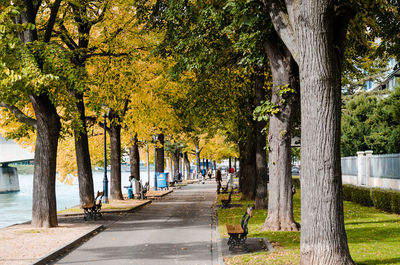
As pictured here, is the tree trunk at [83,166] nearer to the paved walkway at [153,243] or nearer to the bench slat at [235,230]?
the paved walkway at [153,243]

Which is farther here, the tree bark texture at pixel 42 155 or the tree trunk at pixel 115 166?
the tree trunk at pixel 115 166

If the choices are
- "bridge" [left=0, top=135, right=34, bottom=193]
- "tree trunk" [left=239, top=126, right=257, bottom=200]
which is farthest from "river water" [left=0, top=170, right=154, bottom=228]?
"tree trunk" [left=239, top=126, right=257, bottom=200]

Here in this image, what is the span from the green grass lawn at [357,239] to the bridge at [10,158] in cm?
4965

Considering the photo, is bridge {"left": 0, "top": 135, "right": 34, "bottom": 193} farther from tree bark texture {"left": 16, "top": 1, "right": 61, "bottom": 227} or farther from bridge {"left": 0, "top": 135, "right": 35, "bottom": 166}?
tree bark texture {"left": 16, "top": 1, "right": 61, "bottom": 227}

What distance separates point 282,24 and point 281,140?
510cm

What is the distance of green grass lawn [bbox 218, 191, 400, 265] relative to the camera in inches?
405

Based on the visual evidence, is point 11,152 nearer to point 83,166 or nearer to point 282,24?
point 83,166

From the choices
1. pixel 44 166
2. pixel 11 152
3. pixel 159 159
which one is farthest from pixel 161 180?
pixel 11 152

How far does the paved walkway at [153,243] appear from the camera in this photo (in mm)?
11250

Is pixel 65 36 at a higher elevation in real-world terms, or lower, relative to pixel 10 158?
higher

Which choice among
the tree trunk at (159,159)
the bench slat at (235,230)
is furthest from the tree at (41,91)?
the tree trunk at (159,159)

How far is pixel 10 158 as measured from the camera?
67.2m

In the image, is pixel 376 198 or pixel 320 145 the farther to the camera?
pixel 376 198

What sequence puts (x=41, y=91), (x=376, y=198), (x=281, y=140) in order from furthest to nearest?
(x=376, y=198) → (x=41, y=91) → (x=281, y=140)
